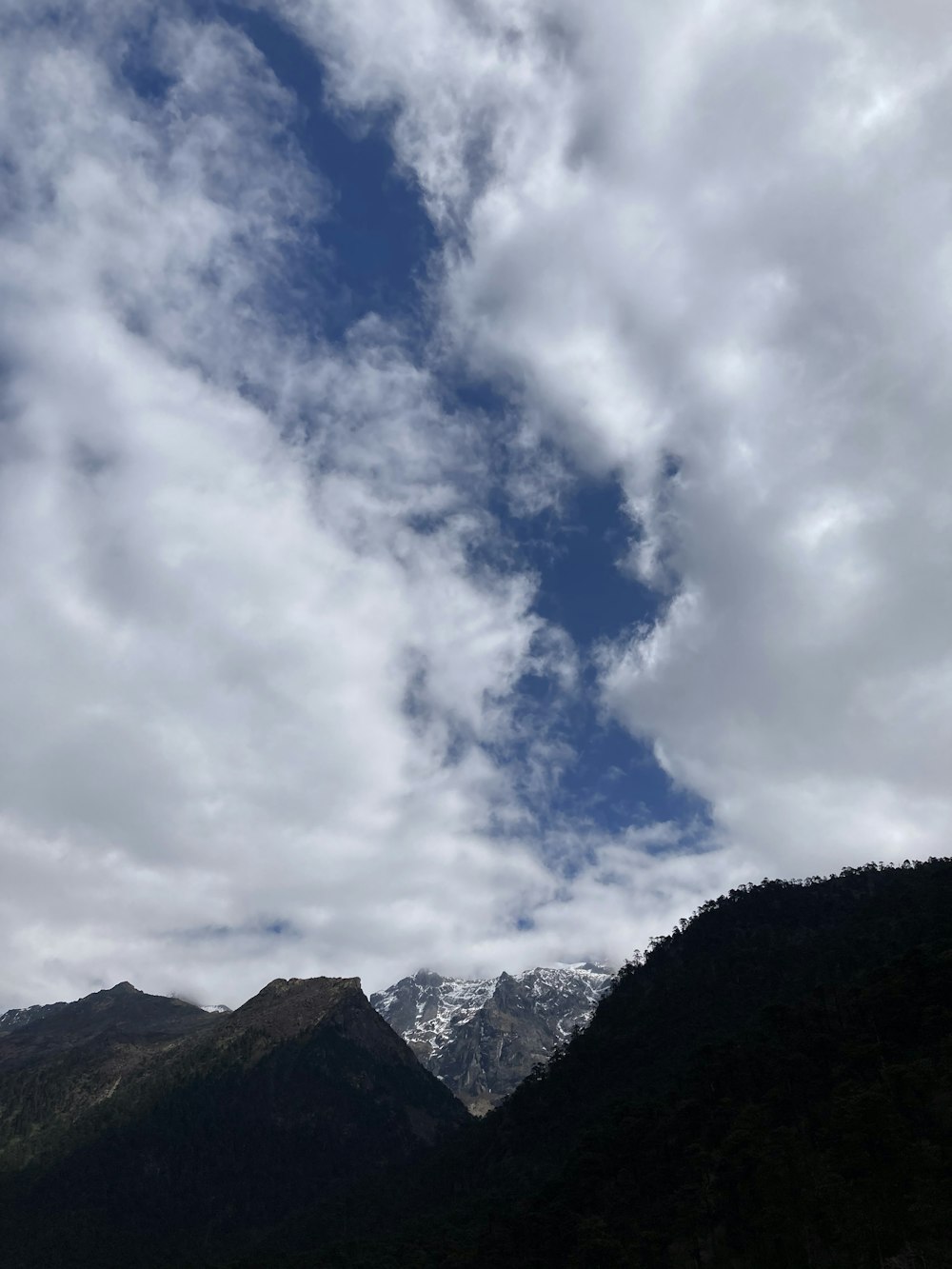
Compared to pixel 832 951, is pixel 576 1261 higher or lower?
lower

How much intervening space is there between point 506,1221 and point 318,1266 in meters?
37.7

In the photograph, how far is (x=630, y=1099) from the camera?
17662 cm

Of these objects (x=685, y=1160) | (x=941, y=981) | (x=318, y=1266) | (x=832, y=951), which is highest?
(x=832, y=951)

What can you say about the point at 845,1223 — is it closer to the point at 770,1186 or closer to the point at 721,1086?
the point at 770,1186

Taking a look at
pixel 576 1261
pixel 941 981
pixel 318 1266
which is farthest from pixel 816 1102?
pixel 318 1266

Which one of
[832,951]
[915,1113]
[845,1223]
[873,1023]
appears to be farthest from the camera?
[832,951]

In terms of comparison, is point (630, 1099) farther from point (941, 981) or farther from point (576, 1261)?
point (941, 981)

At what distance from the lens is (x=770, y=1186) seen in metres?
109

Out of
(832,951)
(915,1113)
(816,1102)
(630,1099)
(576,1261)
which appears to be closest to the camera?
(915,1113)

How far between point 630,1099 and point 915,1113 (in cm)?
8208

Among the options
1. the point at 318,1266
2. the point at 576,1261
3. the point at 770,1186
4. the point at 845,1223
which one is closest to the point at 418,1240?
the point at 318,1266

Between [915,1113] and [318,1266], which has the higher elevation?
[915,1113]

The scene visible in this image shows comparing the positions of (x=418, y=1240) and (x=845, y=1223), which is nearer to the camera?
(x=845, y=1223)

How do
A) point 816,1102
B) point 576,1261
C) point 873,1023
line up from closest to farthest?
point 576,1261 < point 816,1102 < point 873,1023
